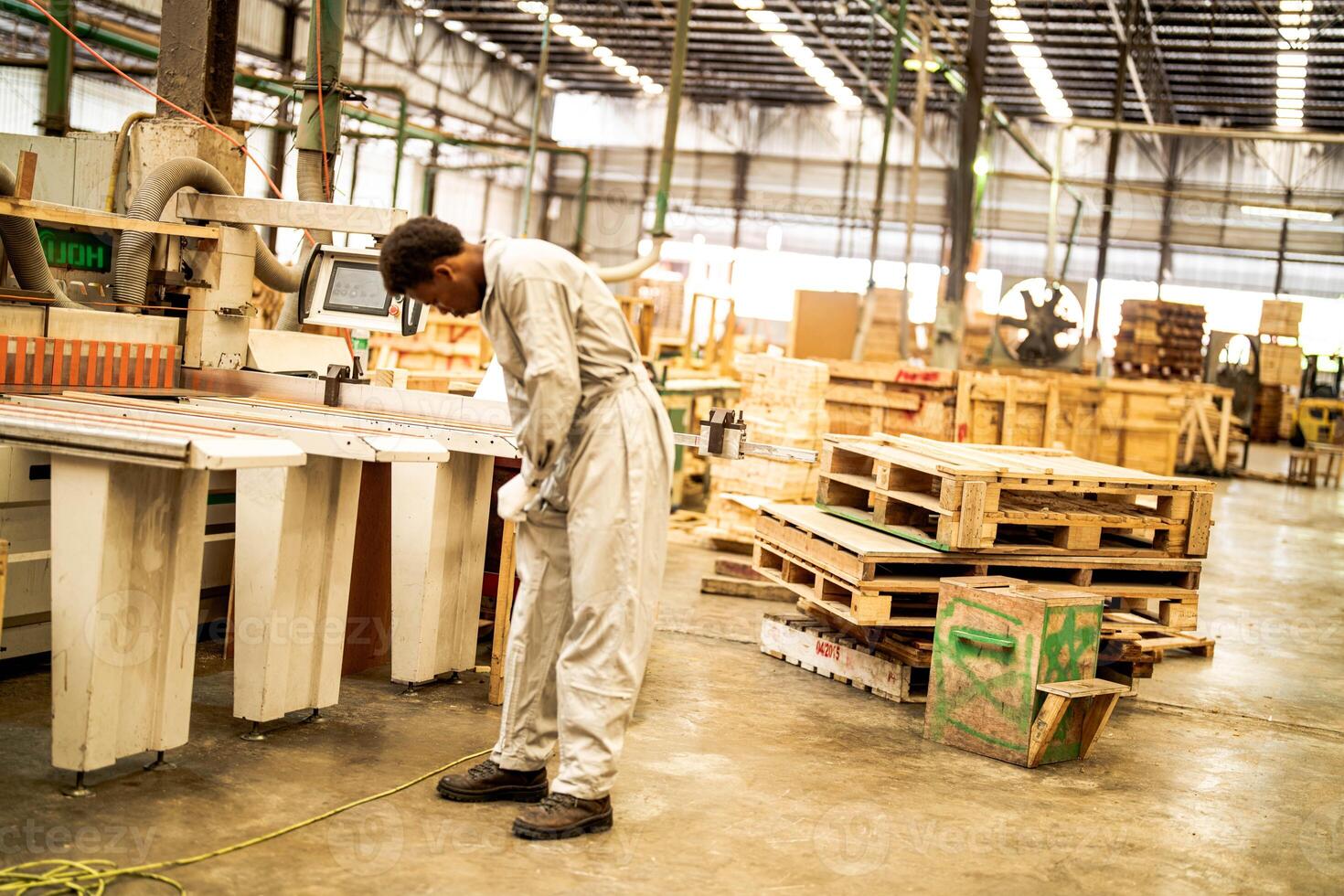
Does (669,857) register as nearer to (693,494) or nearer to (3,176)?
(3,176)

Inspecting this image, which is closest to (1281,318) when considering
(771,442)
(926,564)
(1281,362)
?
(1281,362)

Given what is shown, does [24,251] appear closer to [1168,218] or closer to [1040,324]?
[1040,324]

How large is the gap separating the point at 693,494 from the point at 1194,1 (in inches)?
543

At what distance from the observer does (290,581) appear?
160 inches

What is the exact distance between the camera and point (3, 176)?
14.9 feet

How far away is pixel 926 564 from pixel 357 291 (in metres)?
2.93

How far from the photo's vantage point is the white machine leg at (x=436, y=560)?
15.6 feet

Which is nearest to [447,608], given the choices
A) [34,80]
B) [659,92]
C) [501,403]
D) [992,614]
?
[501,403]

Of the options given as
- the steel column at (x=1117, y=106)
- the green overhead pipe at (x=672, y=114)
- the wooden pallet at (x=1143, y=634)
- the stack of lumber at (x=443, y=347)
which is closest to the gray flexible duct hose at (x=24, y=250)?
the wooden pallet at (x=1143, y=634)

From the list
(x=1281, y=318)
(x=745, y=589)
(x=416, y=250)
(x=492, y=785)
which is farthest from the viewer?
(x=1281, y=318)

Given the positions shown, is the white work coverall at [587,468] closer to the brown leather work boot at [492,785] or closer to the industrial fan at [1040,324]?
the brown leather work boot at [492,785]

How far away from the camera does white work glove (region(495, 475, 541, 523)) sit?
3543mm

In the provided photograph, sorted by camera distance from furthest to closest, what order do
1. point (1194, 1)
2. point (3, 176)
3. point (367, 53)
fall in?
1. point (367, 53)
2. point (1194, 1)
3. point (3, 176)

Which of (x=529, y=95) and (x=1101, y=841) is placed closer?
(x=1101, y=841)
